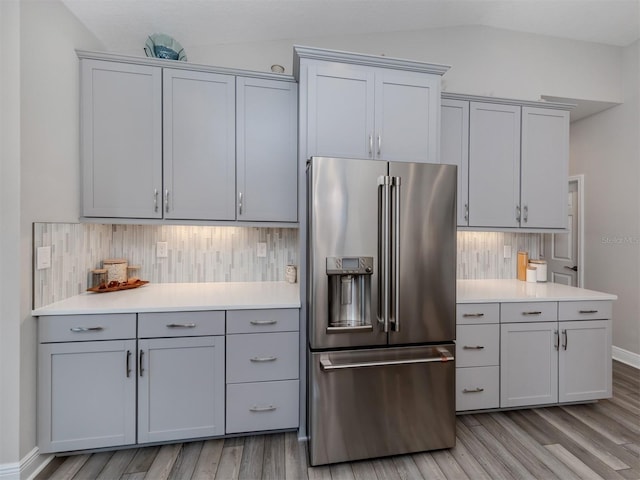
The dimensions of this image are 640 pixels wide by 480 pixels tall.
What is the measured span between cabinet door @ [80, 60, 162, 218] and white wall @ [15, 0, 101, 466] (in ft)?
0.24

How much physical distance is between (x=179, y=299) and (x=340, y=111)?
1.61 m

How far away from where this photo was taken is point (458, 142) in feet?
8.60

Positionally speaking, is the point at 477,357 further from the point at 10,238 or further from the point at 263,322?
the point at 10,238

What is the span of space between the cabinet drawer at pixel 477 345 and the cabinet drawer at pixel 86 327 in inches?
83.9

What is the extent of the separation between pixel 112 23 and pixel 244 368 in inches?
101

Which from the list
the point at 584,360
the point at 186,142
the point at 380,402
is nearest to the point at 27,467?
the point at 380,402

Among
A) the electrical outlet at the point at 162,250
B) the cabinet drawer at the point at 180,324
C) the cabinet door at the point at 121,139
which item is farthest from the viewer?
the electrical outlet at the point at 162,250

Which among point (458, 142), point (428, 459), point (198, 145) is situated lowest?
point (428, 459)

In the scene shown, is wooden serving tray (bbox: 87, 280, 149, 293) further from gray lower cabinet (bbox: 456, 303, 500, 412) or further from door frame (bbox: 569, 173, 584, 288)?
door frame (bbox: 569, 173, 584, 288)

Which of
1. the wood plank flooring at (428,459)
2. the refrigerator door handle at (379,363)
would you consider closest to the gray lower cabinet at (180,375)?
the wood plank flooring at (428,459)

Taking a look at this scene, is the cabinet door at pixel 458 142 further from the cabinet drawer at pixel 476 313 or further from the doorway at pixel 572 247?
the doorway at pixel 572 247

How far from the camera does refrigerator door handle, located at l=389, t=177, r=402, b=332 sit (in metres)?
1.80

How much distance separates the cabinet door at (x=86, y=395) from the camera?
1.75m

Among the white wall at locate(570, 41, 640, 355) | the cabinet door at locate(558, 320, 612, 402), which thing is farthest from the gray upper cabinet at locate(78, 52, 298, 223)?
the white wall at locate(570, 41, 640, 355)
